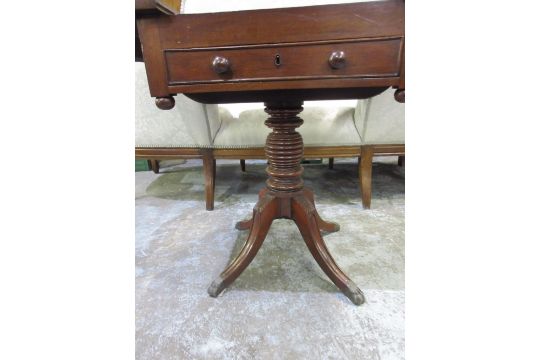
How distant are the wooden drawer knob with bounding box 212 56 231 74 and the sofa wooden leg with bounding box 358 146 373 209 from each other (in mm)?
983

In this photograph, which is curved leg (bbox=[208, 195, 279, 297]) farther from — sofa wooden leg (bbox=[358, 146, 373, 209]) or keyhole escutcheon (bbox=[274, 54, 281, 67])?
sofa wooden leg (bbox=[358, 146, 373, 209])

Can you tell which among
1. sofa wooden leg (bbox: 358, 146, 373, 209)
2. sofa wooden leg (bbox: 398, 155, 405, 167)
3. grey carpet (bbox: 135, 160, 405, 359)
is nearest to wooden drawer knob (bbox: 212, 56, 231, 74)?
grey carpet (bbox: 135, 160, 405, 359)

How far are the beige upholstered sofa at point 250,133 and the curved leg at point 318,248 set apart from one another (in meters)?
0.60

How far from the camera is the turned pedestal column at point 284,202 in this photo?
0.90 meters

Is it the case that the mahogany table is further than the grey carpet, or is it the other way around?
the grey carpet

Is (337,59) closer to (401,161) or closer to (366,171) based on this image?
(366,171)

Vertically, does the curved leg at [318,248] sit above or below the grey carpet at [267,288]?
above

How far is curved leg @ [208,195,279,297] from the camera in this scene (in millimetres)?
903

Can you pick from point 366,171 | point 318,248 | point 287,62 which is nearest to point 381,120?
point 366,171

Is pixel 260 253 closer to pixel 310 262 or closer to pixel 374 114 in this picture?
pixel 310 262

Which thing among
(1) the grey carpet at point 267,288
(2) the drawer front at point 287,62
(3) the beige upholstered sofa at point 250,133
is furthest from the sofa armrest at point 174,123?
(2) the drawer front at point 287,62

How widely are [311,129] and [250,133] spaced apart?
12.2 inches

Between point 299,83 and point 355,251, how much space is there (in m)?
0.72

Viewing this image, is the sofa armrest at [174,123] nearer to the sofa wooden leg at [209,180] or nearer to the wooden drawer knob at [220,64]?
the sofa wooden leg at [209,180]
